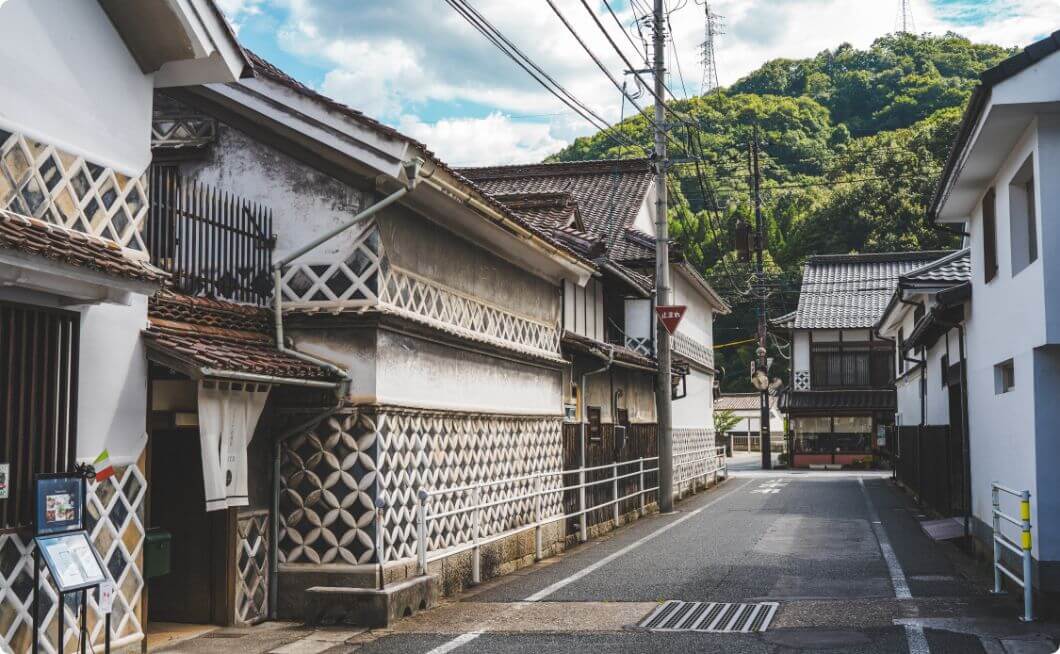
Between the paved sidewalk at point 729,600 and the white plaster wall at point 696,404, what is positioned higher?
the white plaster wall at point 696,404

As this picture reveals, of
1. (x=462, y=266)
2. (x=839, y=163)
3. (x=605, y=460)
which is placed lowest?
(x=605, y=460)

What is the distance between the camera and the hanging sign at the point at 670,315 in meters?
22.3

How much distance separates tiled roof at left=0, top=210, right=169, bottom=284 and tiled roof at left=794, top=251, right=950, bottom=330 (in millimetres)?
46069

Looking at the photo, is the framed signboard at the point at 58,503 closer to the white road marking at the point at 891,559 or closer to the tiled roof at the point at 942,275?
the white road marking at the point at 891,559

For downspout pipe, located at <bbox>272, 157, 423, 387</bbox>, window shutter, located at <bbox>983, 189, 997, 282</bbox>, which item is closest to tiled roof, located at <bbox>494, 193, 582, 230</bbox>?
window shutter, located at <bbox>983, 189, 997, 282</bbox>

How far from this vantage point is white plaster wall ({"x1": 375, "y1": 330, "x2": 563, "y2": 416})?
11750mm

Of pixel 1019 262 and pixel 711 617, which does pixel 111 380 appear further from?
pixel 1019 262

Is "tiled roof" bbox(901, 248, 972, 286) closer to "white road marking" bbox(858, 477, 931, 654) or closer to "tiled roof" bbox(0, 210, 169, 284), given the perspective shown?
"white road marking" bbox(858, 477, 931, 654)

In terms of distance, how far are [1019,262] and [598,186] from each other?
962 inches

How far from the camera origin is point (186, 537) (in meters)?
10.8

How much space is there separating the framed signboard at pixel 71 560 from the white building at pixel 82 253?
45cm

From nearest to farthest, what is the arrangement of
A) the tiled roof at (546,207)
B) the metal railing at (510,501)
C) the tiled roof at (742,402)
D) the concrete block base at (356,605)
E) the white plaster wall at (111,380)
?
Result: the white plaster wall at (111,380), the concrete block base at (356,605), the metal railing at (510,501), the tiled roof at (546,207), the tiled roof at (742,402)

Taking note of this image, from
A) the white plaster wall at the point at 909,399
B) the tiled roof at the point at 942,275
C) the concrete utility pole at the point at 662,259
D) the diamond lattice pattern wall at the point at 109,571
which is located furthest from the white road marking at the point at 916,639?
the white plaster wall at the point at 909,399

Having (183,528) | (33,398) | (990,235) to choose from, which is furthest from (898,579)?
(33,398)
